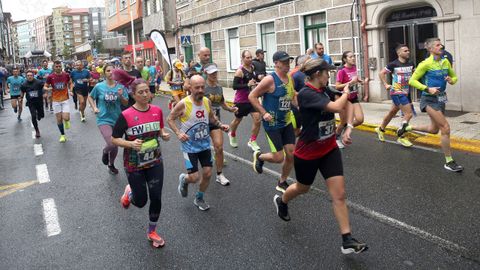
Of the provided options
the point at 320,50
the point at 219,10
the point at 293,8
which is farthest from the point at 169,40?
the point at 320,50

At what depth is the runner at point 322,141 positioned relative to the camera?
4234 millimetres

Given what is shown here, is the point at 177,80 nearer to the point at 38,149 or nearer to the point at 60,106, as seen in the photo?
the point at 60,106

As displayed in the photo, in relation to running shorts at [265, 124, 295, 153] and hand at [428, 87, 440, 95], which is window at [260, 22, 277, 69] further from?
running shorts at [265, 124, 295, 153]

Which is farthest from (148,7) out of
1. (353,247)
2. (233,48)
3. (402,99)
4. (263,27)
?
(353,247)

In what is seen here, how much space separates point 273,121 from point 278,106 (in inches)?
7.7

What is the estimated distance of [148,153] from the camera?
4.82 meters

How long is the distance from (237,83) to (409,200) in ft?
12.2

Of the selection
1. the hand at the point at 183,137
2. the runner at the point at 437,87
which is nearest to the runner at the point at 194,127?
the hand at the point at 183,137

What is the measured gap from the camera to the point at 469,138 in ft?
28.8

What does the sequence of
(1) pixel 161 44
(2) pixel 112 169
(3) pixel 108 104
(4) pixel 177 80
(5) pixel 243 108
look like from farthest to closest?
(1) pixel 161 44
(4) pixel 177 80
(5) pixel 243 108
(2) pixel 112 169
(3) pixel 108 104

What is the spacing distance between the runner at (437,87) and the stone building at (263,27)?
8042 mm

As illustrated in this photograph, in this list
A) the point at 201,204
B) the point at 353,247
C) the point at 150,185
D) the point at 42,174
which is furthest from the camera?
the point at 42,174

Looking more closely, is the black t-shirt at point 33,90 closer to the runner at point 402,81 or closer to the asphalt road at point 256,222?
the asphalt road at point 256,222

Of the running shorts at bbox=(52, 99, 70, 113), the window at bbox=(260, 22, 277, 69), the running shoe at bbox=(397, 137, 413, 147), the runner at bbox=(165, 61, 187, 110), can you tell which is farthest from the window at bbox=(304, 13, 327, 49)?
the running shorts at bbox=(52, 99, 70, 113)
